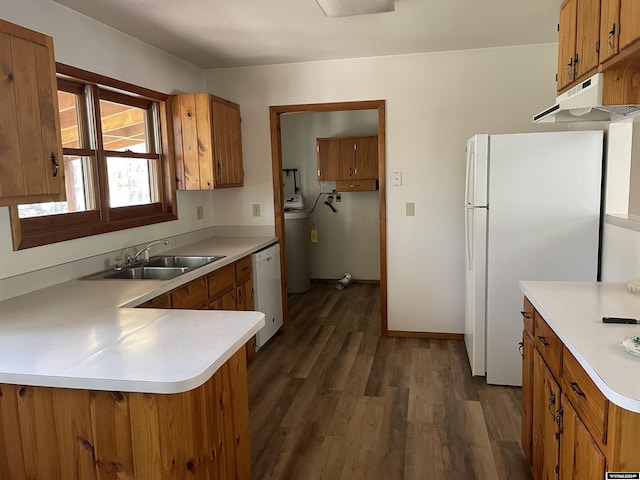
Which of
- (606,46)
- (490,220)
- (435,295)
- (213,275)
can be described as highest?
(606,46)

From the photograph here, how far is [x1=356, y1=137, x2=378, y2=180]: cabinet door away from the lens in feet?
19.4

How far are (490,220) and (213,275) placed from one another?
6.02ft

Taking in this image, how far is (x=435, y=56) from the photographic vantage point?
3986 mm

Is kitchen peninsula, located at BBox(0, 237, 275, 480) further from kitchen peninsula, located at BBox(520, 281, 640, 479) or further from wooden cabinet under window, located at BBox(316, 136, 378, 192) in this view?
wooden cabinet under window, located at BBox(316, 136, 378, 192)

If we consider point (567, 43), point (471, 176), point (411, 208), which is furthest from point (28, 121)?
point (411, 208)

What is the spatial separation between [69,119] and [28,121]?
1.06 metres

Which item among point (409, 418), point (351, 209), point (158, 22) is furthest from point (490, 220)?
point (351, 209)

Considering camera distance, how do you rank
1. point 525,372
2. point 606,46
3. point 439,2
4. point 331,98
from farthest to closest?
point 331,98
point 439,2
point 525,372
point 606,46

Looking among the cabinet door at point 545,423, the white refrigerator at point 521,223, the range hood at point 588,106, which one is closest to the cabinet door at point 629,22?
the range hood at point 588,106

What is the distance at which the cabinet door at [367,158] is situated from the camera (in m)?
5.91

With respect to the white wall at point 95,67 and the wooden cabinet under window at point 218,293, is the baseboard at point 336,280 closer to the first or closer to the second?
the white wall at point 95,67

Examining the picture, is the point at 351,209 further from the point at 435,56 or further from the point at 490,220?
the point at 490,220

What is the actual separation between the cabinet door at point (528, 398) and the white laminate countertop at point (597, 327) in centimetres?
27

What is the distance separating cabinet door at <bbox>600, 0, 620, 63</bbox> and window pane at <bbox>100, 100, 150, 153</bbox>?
9.18 ft
